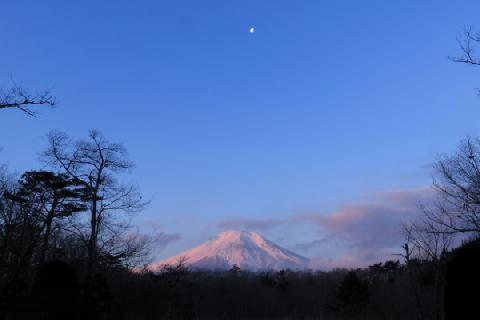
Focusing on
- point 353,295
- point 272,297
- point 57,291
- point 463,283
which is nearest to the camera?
point 463,283

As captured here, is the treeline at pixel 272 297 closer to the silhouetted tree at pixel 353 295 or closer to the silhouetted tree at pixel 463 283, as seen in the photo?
the silhouetted tree at pixel 353 295

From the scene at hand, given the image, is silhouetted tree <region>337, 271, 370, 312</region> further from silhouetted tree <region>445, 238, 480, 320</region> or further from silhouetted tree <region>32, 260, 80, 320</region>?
silhouetted tree <region>445, 238, 480, 320</region>

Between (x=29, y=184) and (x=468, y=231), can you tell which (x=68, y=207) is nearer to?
(x=29, y=184)

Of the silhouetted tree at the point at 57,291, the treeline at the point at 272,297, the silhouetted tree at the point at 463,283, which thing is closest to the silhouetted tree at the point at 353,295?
the treeline at the point at 272,297

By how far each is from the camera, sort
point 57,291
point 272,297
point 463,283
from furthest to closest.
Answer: point 272,297 → point 57,291 → point 463,283

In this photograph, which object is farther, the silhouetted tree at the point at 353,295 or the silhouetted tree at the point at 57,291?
the silhouetted tree at the point at 353,295

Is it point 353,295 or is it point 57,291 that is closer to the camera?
point 57,291

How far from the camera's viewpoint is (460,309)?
7500 mm

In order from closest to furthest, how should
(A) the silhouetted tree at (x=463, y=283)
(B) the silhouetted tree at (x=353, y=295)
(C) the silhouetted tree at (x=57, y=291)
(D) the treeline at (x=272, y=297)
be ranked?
(A) the silhouetted tree at (x=463, y=283) → (C) the silhouetted tree at (x=57, y=291) → (D) the treeline at (x=272, y=297) → (B) the silhouetted tree at (x=353, y=295)

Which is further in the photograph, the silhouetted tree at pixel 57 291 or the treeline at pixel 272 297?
the treeline at pixel 272 297

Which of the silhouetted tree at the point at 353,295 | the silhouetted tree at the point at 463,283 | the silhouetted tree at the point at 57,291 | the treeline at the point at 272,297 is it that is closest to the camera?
the silhouetted tree at the point at 463,283

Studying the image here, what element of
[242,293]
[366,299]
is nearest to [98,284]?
[366,299]

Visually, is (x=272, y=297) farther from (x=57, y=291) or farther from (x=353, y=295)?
(x=57, y=291)

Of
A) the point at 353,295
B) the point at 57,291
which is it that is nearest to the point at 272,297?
the point at 353,295
